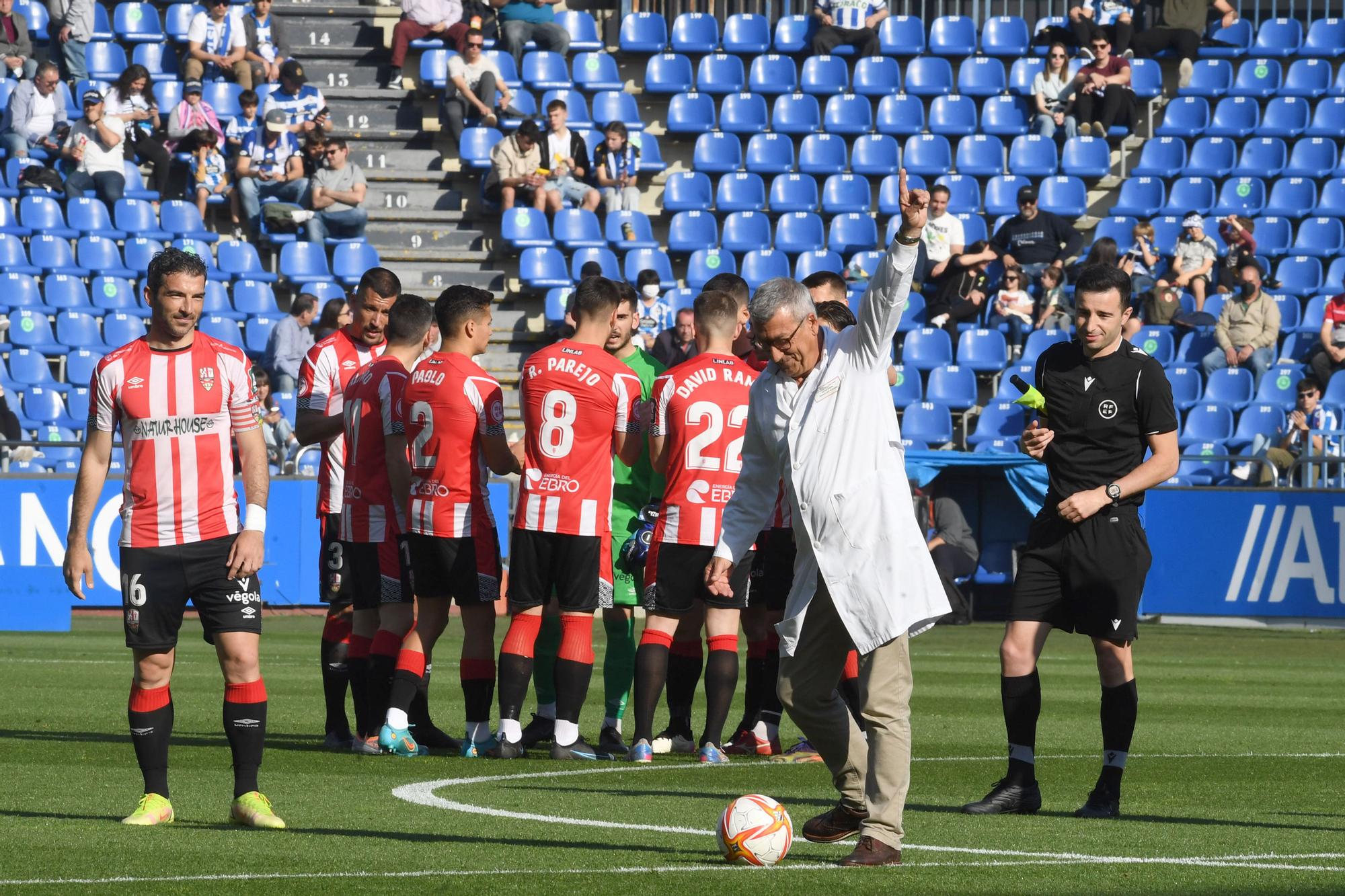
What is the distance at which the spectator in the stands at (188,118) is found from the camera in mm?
24766

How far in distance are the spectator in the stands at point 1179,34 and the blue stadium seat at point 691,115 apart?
20.1 ft

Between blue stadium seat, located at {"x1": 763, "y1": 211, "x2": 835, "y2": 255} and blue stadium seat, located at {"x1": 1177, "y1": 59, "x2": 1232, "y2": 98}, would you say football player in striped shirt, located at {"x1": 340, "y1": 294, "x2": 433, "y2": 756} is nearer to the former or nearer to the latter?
blue stadium seat, located at {"x1": 763, "y1": 211, "x2": 835, "y2": 255}

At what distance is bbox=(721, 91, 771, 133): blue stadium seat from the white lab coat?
20.5 metres

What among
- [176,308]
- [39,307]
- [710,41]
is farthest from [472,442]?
[710,41]

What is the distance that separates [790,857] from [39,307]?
726 inches

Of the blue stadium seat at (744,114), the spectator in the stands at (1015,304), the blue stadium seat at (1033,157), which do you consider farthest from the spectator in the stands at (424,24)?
the spectator in the stands at (1015,304)

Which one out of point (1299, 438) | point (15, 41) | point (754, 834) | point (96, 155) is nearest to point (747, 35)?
point (96, 155)

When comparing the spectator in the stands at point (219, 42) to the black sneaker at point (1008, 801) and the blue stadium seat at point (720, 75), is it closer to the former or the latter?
the blue stadium seat at point (720, 75)

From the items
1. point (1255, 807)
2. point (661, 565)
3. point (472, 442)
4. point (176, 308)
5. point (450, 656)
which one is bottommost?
point (450, 656)

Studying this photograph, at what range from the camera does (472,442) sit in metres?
9.86

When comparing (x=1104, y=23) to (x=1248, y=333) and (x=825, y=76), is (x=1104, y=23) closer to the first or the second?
(x=825, y=76)

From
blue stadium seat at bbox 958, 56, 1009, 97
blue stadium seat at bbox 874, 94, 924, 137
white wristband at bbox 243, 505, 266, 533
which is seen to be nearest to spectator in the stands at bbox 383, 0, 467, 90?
blue stadium seat at bbox 874, 94, 924, 137

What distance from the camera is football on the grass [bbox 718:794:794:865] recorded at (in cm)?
639

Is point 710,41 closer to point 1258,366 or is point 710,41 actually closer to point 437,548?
point 1258,366
